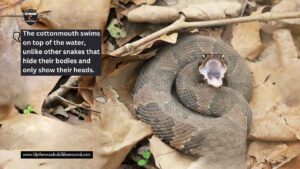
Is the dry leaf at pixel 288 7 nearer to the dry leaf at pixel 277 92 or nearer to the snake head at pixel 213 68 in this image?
the dry leaf at pixel 277 92

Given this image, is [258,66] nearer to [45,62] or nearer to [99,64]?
[99,64]

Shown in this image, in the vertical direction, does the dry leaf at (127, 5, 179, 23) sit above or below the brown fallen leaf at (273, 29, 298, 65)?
above

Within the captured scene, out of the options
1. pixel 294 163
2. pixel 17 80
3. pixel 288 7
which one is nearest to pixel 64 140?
pixel 17 80

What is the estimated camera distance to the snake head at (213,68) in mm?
2934

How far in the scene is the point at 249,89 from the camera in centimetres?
304

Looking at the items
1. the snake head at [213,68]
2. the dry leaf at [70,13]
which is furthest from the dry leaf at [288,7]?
the dry leaf at [70,13]

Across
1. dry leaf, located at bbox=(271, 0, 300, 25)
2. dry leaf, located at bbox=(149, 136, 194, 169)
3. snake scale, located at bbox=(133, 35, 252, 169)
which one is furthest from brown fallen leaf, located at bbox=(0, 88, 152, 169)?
dry leaf, located at bbox=(271, 0, 300, 25)

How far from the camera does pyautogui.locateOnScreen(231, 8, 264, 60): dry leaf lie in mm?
3211

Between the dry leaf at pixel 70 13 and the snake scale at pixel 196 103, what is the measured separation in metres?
0.48

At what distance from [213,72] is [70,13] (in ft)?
2.99

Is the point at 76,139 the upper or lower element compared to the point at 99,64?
lower

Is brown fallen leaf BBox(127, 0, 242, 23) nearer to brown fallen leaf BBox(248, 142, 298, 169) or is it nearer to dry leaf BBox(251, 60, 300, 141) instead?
dry leaf BBox(251, 60, 300, 141)

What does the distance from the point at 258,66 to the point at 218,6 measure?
0.46m

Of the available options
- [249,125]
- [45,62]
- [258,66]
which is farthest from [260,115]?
[45,62]
